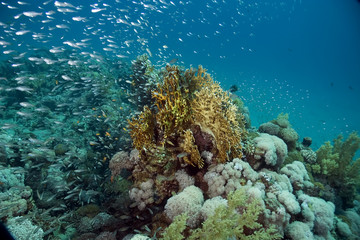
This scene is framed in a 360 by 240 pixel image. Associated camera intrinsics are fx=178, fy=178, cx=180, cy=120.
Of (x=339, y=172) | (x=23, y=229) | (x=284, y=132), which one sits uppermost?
(x=339, y=172)

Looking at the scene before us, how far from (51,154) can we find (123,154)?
13.8ft

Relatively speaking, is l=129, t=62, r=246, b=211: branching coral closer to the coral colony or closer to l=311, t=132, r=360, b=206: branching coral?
the coral colony

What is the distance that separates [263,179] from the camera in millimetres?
5219

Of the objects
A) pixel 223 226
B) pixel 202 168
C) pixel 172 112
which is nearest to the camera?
pixel 223 226

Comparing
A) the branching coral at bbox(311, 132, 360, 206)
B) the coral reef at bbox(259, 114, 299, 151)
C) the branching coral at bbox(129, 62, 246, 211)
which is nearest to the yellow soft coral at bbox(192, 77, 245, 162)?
the branching coral at bbox(129, 62, 246, 211)

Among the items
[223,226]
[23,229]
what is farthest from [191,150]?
[23,229]

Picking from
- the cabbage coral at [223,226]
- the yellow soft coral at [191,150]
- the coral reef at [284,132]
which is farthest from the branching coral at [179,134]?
the coral reef at [284,132]

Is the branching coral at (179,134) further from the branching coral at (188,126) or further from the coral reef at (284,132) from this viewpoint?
the coral reef at (284,132)

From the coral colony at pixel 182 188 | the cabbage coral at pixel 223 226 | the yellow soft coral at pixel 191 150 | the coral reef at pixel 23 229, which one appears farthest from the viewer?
the yellow soft coral at pixel 191 150

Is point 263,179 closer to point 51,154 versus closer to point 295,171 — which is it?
point 295,171

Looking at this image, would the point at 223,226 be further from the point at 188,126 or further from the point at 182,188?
the point at 188,126

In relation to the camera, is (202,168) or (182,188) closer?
(182,188)

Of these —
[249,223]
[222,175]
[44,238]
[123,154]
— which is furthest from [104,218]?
[249,223]

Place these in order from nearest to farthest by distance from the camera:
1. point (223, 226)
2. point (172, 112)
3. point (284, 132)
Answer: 1. point (223, 226)
2. point (172, 112)
3. point (284, 132)
